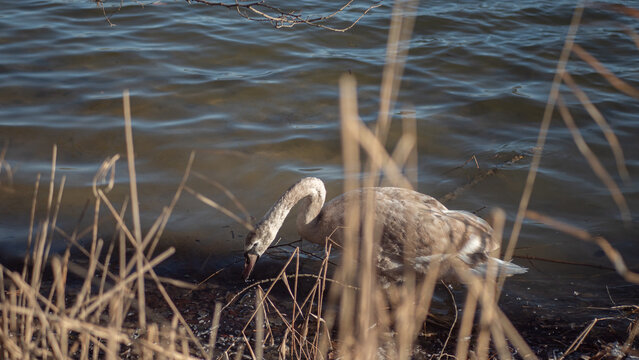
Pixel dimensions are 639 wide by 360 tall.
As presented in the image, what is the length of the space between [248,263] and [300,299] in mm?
445

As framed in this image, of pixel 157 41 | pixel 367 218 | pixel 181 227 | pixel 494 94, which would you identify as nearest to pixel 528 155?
pixel 494 94

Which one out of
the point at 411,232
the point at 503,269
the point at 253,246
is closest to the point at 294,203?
the point at 253,246

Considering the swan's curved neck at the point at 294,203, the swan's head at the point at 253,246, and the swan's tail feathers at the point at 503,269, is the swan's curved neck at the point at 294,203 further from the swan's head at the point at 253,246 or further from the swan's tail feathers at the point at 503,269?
the swan's tail feathers at the point at 503,269

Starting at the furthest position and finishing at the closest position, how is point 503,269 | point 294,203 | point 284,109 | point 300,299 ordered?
point 284,109, point 294,203, point 300,299, point 503,269

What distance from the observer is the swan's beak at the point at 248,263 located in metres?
4.19

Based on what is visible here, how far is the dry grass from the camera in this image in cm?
184

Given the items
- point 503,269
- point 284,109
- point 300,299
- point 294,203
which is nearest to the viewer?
point 503,269

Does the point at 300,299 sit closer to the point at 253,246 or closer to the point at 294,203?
the point at 253,246

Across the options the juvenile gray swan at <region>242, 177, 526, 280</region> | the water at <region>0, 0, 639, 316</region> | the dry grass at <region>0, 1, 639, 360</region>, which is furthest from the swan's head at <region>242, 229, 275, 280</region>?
the water at <region>0, 0, 639, 316</region>

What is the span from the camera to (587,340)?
363 cm

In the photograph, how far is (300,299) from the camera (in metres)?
4.16

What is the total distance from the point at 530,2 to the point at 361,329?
9.51m

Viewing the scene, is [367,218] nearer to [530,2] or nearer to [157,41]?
[157,41]

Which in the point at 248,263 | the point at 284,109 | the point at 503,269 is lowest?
the point at 248,263
